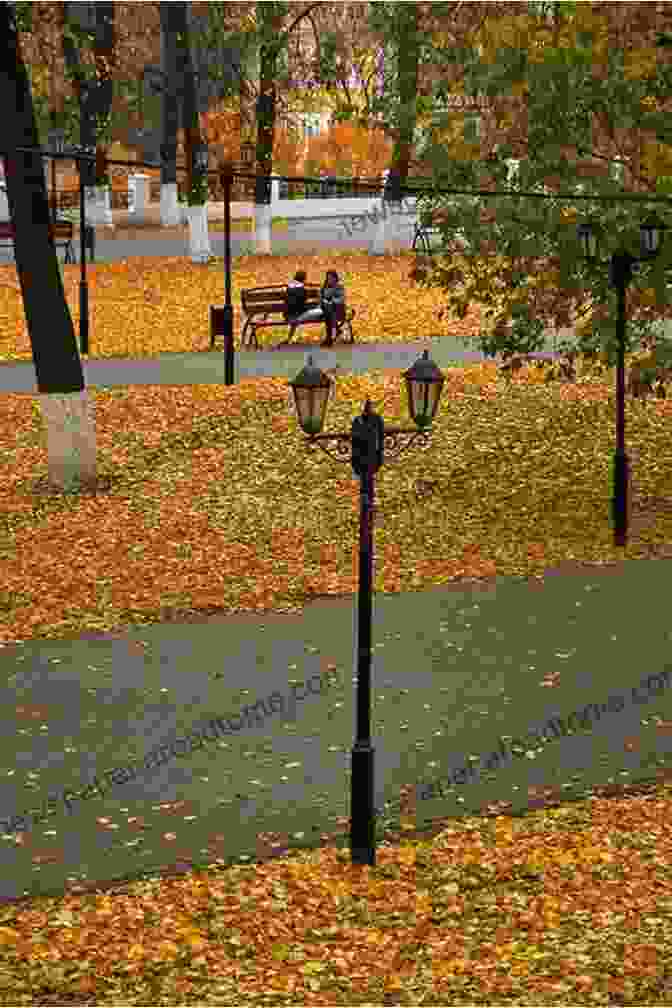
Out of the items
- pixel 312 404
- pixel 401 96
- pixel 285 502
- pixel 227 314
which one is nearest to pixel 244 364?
pixel 227 314

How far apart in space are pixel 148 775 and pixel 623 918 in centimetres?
429

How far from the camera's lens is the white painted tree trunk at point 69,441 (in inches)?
941

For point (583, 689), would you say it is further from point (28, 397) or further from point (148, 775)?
point (28, 397)

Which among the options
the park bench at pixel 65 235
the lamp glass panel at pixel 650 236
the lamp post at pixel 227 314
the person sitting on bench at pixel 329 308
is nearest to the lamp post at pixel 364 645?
the lamp glass panel at pixel 650 236

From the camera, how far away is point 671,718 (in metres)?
16.5

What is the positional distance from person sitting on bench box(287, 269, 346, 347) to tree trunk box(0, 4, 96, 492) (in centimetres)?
924

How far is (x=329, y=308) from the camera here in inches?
1289

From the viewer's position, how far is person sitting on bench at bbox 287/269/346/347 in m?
32.8

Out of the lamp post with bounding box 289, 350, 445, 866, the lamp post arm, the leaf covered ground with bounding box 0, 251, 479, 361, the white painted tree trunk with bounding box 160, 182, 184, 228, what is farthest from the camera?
the white painted tree trunk with bounding box 160, 182, 184, 228

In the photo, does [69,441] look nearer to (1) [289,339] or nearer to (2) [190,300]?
(1) [289,339]

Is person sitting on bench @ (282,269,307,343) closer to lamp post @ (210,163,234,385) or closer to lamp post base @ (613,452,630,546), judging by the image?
lamp post @ (210,163,234,385)

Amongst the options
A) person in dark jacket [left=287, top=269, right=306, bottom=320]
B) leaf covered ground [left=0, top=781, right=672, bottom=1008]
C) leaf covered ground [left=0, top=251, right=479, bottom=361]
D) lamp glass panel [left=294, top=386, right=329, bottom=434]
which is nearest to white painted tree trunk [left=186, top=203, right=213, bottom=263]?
leaf covered ground [left=0, top=251, right=479, bottom=361]

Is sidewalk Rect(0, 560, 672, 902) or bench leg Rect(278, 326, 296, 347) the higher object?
bench leg Rect(278, 326, 296, 347)

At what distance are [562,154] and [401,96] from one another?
56.4 ft
